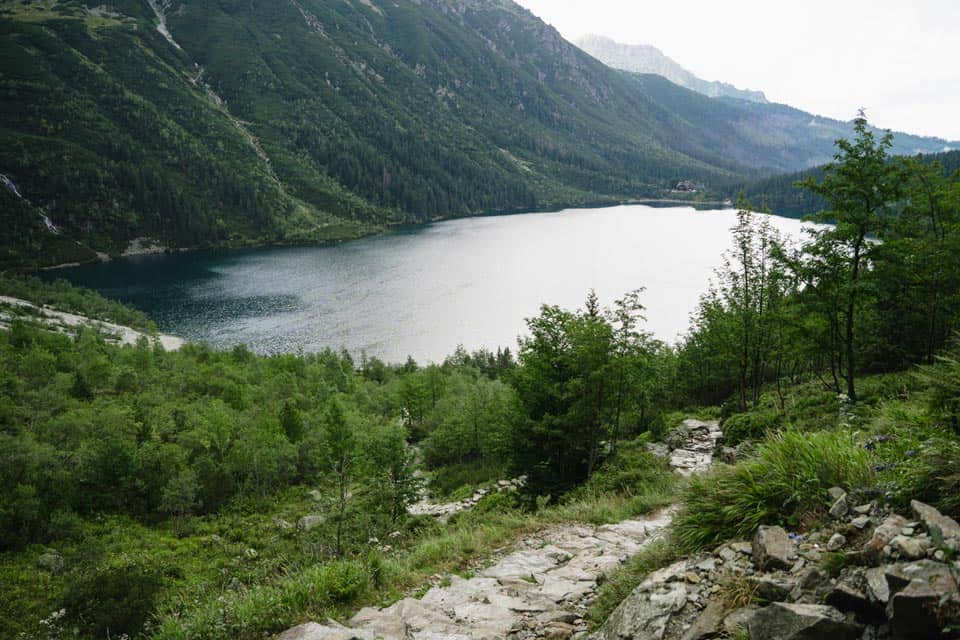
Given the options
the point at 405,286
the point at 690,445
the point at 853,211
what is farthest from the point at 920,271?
the point at 405,286

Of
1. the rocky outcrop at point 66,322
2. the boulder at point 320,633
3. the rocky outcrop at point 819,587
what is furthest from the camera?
the rocky outcrop at point 66,322

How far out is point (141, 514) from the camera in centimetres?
3475

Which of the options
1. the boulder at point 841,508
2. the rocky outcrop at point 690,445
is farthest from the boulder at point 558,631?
the rocky outcrop at point 690,445

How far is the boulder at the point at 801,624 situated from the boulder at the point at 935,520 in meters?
1.06

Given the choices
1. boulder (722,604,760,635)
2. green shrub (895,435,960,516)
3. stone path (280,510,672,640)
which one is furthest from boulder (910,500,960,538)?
stone path (280,510,672,640)

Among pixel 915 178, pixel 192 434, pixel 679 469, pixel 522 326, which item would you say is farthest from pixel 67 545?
pixel 522 326

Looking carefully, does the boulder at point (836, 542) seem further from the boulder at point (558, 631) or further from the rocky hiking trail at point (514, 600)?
the boulder at point (558, 631)

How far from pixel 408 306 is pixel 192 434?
6864 centimetres

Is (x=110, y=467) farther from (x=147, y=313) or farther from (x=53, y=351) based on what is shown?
(x=147, y=313)

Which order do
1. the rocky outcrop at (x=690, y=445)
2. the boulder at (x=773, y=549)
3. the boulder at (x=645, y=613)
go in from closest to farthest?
1. the boulder at (x=773, y=549)
2. the boulder at (x=645, y=613)
3. the rocky outcrop at (x=690, y=445)

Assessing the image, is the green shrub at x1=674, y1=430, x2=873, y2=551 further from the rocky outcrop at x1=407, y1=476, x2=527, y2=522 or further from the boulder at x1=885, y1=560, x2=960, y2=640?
the rocky outcrop at x1=407, y1=476, x2=527, y2=522

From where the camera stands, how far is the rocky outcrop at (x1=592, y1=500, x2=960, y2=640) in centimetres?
353

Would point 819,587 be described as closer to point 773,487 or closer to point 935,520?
point 935,520

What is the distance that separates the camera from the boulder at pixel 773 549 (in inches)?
200
